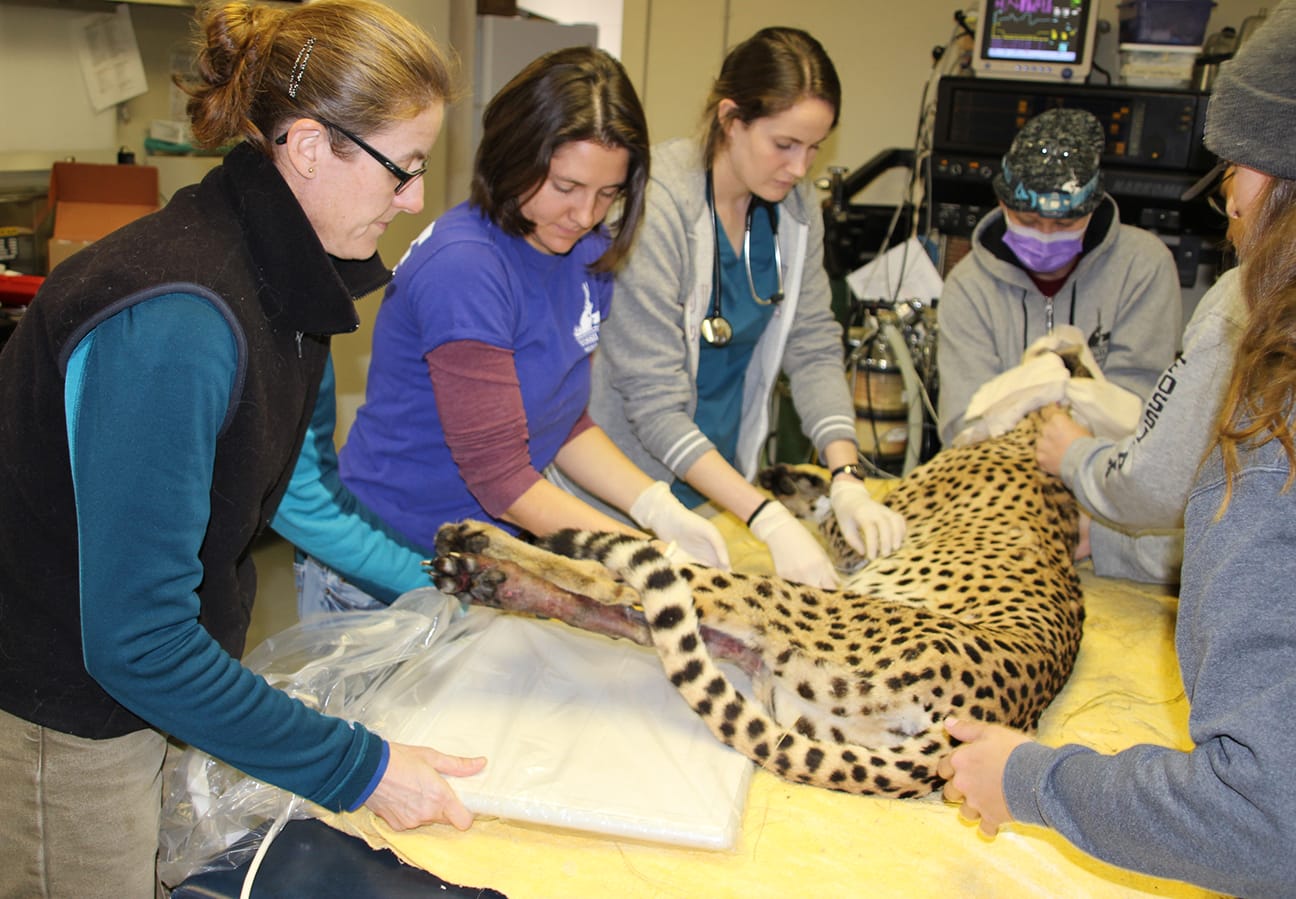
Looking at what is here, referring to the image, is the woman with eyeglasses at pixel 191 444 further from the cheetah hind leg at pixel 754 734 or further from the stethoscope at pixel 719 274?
the stethoscope at pixel 719 274

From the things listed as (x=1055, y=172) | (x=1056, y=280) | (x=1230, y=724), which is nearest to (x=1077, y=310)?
(x=1056, y=280)

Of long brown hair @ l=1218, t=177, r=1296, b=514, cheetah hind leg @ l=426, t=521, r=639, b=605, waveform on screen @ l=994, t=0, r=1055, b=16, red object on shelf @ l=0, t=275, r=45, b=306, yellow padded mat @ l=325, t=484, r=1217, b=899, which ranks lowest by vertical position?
yellow padded mat @ l=325, t=484, r=1217, b=899

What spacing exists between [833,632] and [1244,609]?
775mm

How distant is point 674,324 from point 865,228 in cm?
212

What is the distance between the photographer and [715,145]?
2221mm

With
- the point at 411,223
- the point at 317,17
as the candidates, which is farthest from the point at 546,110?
the point at 411,223

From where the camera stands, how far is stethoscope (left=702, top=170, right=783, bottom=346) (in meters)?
2.23

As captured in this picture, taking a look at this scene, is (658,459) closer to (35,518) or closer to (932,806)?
(932,806)

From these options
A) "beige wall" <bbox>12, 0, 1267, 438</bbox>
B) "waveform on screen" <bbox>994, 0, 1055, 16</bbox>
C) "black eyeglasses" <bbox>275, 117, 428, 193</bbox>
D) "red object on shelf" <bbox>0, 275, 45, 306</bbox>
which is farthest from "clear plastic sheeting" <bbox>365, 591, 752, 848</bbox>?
"waveform on screen" <bbox>994, 0, 1055, 16</bbox>

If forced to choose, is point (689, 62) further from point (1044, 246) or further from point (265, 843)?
point (265, 843)

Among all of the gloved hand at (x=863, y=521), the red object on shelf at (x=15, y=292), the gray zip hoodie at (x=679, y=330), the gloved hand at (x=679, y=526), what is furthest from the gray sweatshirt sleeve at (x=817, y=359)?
the red object on shelf at (x=15, y=292)

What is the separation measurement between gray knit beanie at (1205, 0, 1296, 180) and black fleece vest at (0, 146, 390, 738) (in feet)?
2.97

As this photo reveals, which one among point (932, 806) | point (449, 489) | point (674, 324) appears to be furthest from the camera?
point (674, 324)

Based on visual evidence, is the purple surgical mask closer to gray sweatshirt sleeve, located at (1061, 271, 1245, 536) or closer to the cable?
gray sweatshirt sleeve, located at (1061, 271, 1245, 536)
